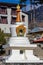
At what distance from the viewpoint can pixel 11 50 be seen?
9.98m

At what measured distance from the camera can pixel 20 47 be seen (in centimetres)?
987

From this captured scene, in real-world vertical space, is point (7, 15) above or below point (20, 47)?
below

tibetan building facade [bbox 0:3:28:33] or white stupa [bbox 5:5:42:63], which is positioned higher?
white stupa [bbox 5:5:42:63]

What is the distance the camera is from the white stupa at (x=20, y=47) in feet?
32.2

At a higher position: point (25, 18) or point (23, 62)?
point (23, 62)

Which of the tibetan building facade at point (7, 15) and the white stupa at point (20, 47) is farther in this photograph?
the tibetan building facade at point (7, 15)

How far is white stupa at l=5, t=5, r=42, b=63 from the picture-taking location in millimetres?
9820

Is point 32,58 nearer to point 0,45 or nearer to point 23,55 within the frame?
point 23,55

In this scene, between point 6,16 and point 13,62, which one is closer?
point 13,62

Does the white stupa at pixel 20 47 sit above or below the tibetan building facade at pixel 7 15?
above

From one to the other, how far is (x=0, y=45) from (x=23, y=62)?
617 inches

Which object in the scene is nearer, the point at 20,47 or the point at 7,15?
the point at 20,47

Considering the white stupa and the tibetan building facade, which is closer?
the white stupa

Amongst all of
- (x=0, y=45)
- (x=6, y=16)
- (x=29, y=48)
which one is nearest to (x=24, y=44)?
(x=29, y=48)
